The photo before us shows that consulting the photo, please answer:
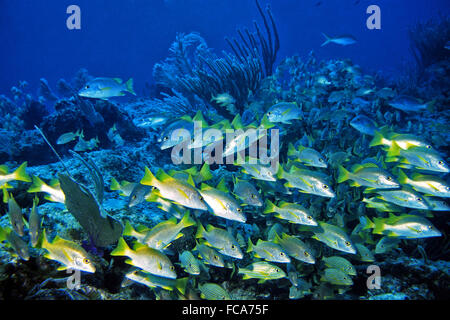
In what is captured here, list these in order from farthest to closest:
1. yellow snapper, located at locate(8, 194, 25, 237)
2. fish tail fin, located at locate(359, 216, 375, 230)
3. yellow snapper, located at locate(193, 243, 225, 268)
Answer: fish tail fin, located at locate(359, 216, 375, 230) < yellow snapper, located at locate(193, 243, 225, 268) < yellow snapper, located at locate(8, 194, 25, 237)

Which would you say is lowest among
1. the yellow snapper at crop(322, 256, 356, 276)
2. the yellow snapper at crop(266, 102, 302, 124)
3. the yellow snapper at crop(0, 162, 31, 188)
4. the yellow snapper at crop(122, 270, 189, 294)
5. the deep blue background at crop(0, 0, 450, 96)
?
the yellow snapper at crop(322, 256, 356, 276)

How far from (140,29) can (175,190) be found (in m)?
105

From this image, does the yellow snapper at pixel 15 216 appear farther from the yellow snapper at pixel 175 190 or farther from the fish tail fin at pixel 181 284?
the fish tail fin at pixel 181 284

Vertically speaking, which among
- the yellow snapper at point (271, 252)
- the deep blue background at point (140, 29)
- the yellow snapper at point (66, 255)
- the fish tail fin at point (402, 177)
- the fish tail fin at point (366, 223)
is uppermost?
the deep blue background at point (140, 29)

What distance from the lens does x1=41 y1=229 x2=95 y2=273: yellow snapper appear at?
204cm

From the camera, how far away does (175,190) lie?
2152 millimetres

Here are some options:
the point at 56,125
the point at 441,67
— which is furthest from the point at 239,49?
the point at 441,67

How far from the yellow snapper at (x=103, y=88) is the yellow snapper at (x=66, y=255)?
105 inches

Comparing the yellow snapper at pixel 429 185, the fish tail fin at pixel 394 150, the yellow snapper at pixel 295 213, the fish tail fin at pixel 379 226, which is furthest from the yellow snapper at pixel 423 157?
the yellow snapper at pixel 295 213

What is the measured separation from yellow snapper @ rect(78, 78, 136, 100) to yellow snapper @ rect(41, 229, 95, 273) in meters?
2.68

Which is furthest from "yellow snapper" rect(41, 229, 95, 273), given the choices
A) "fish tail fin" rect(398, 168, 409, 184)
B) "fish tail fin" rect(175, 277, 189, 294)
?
"fish tail fin" rect(398, 168, 409, 184)

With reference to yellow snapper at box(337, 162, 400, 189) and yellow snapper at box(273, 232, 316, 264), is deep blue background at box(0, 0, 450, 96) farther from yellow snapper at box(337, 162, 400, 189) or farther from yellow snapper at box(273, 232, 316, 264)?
yellow snapper at box(273, 232, 316, 264)

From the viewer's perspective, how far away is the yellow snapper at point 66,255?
2045 mm

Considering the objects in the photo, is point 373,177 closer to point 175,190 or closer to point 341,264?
point 341,264
